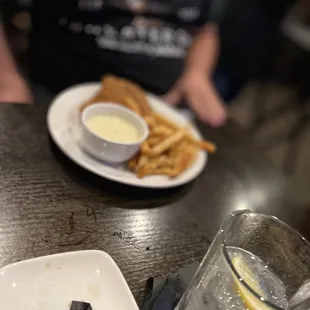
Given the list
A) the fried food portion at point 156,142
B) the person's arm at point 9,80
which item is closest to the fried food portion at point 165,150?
the fried food portion at point 156,142

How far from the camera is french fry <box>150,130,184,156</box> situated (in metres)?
1.04

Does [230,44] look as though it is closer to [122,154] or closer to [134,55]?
[134,55]

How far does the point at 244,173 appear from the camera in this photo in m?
1.18

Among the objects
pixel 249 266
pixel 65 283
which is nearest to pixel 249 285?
pixel 249 266

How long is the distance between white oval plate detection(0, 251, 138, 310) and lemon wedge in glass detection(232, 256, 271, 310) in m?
0.16

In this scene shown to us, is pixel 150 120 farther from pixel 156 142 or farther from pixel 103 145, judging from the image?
pixel 103 145

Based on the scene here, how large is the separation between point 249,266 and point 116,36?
3.49ft

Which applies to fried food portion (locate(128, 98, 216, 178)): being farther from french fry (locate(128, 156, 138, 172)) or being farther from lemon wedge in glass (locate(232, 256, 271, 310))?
lemon wedge in glass (locate(232, 256, 271, 310))

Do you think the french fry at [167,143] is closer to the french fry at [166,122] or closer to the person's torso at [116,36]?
the french fry at [166,122]

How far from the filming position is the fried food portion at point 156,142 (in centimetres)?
103

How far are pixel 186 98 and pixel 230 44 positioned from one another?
78 centimetres

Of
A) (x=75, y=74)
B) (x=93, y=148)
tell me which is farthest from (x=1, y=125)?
(x=75, y=74)

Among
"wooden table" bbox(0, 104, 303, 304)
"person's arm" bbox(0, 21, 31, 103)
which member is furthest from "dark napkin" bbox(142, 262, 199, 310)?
"person's arm" bbox(0, 21, 31, 103)

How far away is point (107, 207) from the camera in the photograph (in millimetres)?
921
